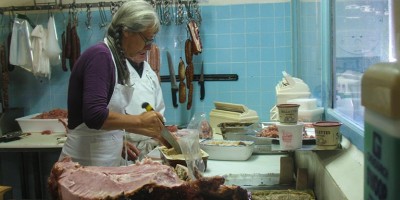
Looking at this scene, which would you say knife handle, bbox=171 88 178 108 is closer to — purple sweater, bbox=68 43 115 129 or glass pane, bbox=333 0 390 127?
purple sweater, bbox=68 43 115 129

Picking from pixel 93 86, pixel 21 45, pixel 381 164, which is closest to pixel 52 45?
pixel 21 45

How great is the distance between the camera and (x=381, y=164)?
508mm

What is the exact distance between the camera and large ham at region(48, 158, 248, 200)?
1.20 metres

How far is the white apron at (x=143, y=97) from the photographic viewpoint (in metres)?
2.81

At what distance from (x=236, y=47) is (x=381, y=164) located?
3.98 m

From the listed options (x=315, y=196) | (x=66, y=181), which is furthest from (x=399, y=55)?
(x=315, y=196)

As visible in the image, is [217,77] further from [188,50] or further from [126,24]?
[126,24]

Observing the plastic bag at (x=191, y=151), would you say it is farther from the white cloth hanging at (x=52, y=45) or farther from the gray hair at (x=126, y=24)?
the white cloth hanging at (x=52, y=45)

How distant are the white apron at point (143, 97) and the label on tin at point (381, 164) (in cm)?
217

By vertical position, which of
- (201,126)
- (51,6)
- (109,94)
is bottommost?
(201,126)

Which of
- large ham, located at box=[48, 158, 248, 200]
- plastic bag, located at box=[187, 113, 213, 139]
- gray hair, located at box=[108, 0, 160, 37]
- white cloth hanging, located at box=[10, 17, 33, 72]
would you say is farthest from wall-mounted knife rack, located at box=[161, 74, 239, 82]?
large ham, located at box=[48, 158, 248, 200]

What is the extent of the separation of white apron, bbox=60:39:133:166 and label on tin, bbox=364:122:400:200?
1.75 meters

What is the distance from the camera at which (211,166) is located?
2117mm

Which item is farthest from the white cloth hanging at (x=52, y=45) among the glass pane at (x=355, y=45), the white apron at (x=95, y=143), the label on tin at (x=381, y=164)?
the label on tin at (x=381, y=164)
